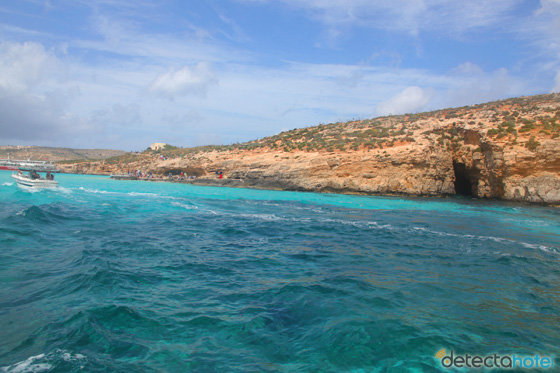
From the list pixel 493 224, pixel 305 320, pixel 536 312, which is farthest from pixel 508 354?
pixel 493 224

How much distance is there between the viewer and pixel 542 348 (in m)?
3.88

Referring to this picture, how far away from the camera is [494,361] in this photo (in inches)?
142

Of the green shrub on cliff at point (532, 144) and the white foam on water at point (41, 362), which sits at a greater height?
the green shrub on cliff at point (532, 144)

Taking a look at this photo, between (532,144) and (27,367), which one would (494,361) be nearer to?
(27,367)

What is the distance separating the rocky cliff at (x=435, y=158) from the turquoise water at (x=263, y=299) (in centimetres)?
1334

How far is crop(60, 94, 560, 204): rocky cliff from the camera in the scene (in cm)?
2152

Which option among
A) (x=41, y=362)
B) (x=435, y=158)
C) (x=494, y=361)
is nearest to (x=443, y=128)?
(x=435, y=158)

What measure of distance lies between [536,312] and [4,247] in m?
11.4

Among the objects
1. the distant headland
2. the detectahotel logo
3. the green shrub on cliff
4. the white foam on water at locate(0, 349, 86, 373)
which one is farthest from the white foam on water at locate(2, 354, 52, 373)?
the green shrub on cliff

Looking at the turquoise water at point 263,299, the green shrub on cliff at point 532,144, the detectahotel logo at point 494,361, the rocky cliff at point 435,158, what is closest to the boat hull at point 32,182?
the turquoise water at point 263,299

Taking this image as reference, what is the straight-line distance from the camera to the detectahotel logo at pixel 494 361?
11.6ft

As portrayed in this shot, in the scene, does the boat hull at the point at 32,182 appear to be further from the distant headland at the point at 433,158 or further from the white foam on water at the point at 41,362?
the white foam on water at the point at 41,362

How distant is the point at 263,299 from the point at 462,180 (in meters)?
30.2

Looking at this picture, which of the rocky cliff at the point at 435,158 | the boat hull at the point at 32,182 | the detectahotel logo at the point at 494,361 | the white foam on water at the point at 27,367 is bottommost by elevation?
the detectahotel logo at the point at 494,361
